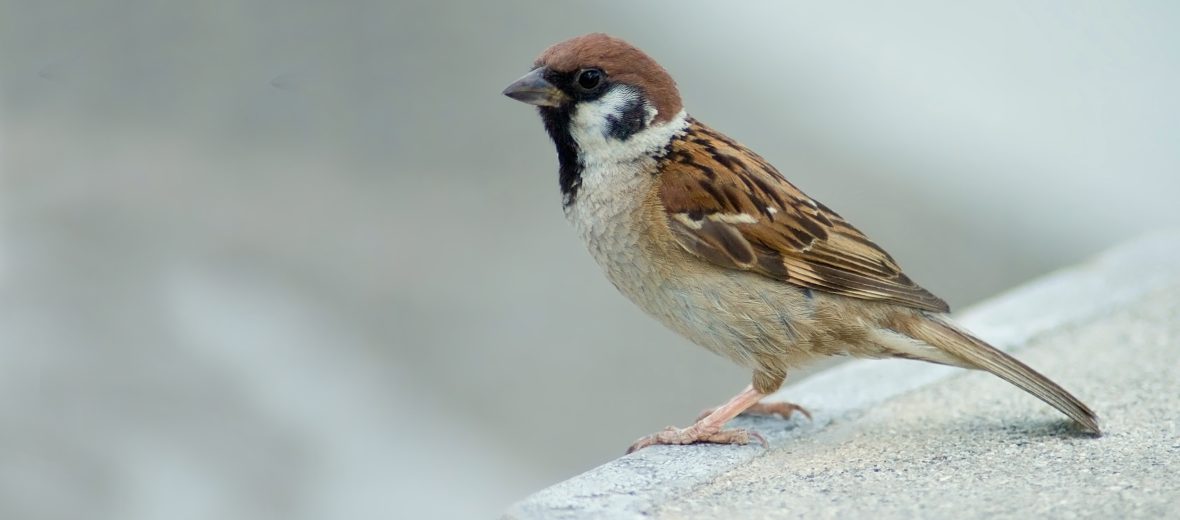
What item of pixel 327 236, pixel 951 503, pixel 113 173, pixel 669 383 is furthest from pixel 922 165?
pixel 951 503

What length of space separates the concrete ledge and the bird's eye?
0.84 metres

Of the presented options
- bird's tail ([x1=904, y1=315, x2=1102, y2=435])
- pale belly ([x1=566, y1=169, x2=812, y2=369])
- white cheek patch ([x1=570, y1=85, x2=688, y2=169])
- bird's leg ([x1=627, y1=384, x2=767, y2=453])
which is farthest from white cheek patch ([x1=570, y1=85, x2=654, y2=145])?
bird's tail ([x1=904, y1=315, x2=1102, y2=435])

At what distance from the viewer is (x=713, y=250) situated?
2982mm

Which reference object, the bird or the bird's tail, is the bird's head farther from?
the bird's tail

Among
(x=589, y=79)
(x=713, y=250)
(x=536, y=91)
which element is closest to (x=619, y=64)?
(x=589, y=79)

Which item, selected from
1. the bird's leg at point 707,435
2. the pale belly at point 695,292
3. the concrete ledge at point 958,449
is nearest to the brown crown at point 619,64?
the pale belly at point 695,292

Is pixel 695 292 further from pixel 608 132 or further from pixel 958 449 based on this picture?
pixel 958 449

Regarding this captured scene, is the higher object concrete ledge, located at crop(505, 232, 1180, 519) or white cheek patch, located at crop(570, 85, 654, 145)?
white cheek patch, located at crop(570, 85, 654, 145)

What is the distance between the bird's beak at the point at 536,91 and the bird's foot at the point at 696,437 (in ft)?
2.63

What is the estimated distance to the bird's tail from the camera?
9.66 feet

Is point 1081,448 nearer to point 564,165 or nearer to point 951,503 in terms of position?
point 951,503

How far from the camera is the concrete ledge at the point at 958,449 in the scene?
2543mm

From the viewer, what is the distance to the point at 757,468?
2895 mm

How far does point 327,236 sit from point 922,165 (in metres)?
3.55
